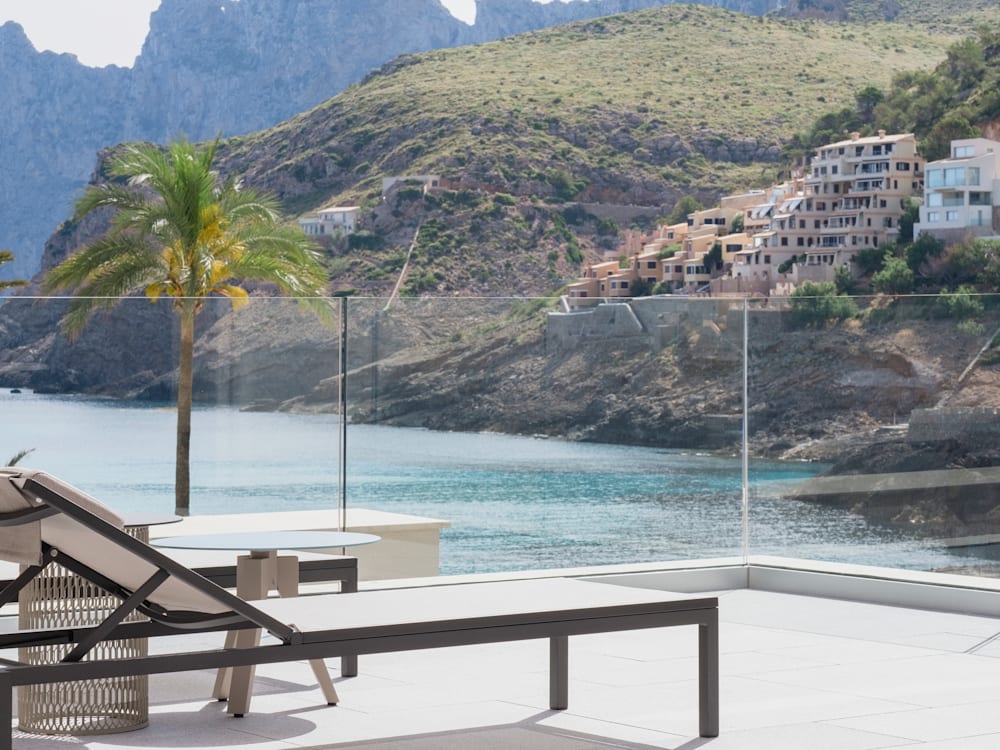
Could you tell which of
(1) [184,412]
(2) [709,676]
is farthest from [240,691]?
(1) [184,412]

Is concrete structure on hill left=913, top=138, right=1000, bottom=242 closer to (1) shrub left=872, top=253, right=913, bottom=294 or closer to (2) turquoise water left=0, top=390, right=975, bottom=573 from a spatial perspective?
(1) shrub left=872, top=253, right=913, bottom=294

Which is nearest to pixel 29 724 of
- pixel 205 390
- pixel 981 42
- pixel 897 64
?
pixel 205 390

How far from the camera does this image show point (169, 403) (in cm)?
617

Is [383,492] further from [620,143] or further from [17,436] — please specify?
[620,143]

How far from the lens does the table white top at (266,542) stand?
4.05 meters

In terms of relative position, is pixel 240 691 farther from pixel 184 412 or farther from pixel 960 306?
pixel 960 306

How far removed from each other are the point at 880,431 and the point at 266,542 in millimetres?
3742

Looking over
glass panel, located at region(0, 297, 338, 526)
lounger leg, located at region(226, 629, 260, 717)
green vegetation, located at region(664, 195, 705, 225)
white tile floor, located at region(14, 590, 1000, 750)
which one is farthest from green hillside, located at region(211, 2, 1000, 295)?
lounger leg, located at region(226, 629, 260, 717)

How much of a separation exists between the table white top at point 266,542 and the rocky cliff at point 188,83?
112697 millimetres

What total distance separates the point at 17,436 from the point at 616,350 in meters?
2.87

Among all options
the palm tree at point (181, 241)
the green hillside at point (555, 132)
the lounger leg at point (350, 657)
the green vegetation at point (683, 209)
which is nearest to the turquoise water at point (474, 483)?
the lounger leg at point (350, 657)

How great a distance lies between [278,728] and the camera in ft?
12.9

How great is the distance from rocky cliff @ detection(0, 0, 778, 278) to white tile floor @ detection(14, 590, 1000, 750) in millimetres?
112052

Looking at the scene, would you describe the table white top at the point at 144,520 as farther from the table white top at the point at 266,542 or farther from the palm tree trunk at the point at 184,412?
the palm tree trunk at the point at 184,412
